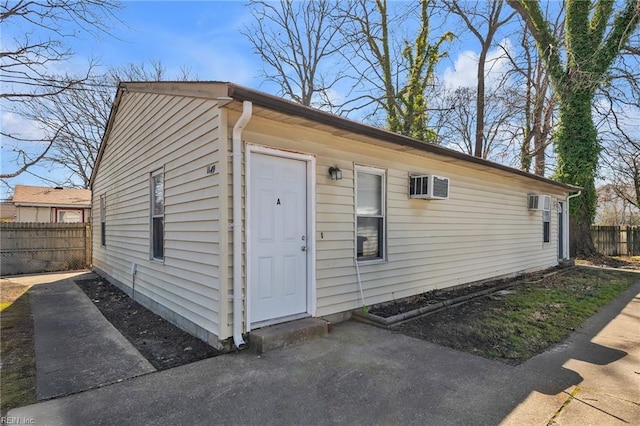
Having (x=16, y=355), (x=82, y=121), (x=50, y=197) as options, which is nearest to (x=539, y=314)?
(x=16, y=355)

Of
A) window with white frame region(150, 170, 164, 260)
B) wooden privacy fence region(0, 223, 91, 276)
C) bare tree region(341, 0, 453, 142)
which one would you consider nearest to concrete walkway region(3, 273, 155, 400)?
window with white frame region(150, 170, 164, 260)

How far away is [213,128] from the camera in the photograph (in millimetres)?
3836

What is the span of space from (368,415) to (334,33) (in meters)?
16.1

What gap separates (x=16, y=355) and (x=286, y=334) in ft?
9.62

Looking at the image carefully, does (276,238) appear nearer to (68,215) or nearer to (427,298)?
(427,298)

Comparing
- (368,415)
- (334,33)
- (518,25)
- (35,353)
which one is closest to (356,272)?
(368,415)

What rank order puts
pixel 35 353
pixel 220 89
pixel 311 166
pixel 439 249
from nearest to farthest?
pixel 220 89, pixel 35 353, pixel 311 166, pixel 439 249

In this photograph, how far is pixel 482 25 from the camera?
16.1 metres

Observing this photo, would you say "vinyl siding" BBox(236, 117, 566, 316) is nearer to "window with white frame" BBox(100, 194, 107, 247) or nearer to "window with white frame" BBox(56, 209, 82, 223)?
"window with white frame" BBox(100, 194, 107, 247)

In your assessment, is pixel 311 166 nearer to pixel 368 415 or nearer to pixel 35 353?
pixel 368 415

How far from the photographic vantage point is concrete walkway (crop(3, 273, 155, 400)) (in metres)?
3.12

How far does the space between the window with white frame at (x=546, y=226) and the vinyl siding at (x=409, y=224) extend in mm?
1250

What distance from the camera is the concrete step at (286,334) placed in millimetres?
3695

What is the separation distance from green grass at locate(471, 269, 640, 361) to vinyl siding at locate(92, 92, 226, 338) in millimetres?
3205
